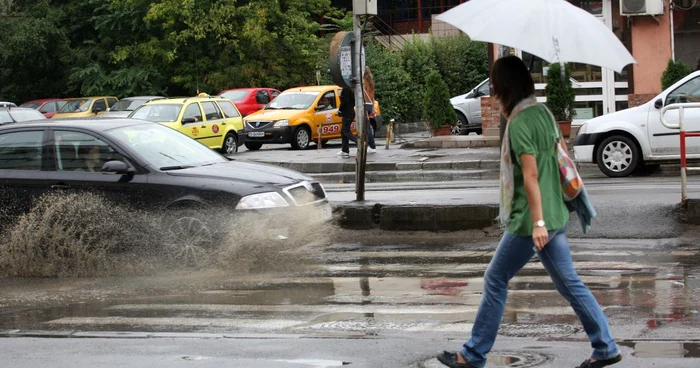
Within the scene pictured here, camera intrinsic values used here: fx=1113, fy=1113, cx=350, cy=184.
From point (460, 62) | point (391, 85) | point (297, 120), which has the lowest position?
point (297, 120)

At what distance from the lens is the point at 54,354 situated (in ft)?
22.2

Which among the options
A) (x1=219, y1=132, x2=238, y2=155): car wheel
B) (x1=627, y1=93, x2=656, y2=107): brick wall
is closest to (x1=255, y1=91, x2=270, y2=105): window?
(x1=219, y1=132, x2=238, y2=155): car wheel

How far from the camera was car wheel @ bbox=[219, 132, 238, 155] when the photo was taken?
28562mm

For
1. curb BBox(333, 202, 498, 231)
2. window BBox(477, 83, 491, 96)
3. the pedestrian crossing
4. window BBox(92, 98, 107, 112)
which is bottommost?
the pedestrian crossing

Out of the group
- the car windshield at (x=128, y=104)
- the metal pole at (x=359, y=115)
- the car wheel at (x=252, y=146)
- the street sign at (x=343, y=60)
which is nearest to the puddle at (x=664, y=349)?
the metal pole at (x=359, y=115)

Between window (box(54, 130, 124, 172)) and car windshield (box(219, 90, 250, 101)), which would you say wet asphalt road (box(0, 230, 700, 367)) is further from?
car windshield (box(219, 90, 250, 101))

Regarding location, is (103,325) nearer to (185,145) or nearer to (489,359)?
(489,359)

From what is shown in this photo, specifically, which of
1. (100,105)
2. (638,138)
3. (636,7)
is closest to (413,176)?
(638,138)

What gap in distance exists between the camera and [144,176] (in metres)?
10.6

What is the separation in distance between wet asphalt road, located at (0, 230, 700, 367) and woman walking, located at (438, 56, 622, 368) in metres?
0.37

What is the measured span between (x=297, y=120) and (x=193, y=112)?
2952 mm

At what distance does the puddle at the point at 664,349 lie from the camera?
610 centimetres

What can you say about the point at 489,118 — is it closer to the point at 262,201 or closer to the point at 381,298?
the point at 262,201

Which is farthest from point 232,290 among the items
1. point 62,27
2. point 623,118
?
point 62,27
